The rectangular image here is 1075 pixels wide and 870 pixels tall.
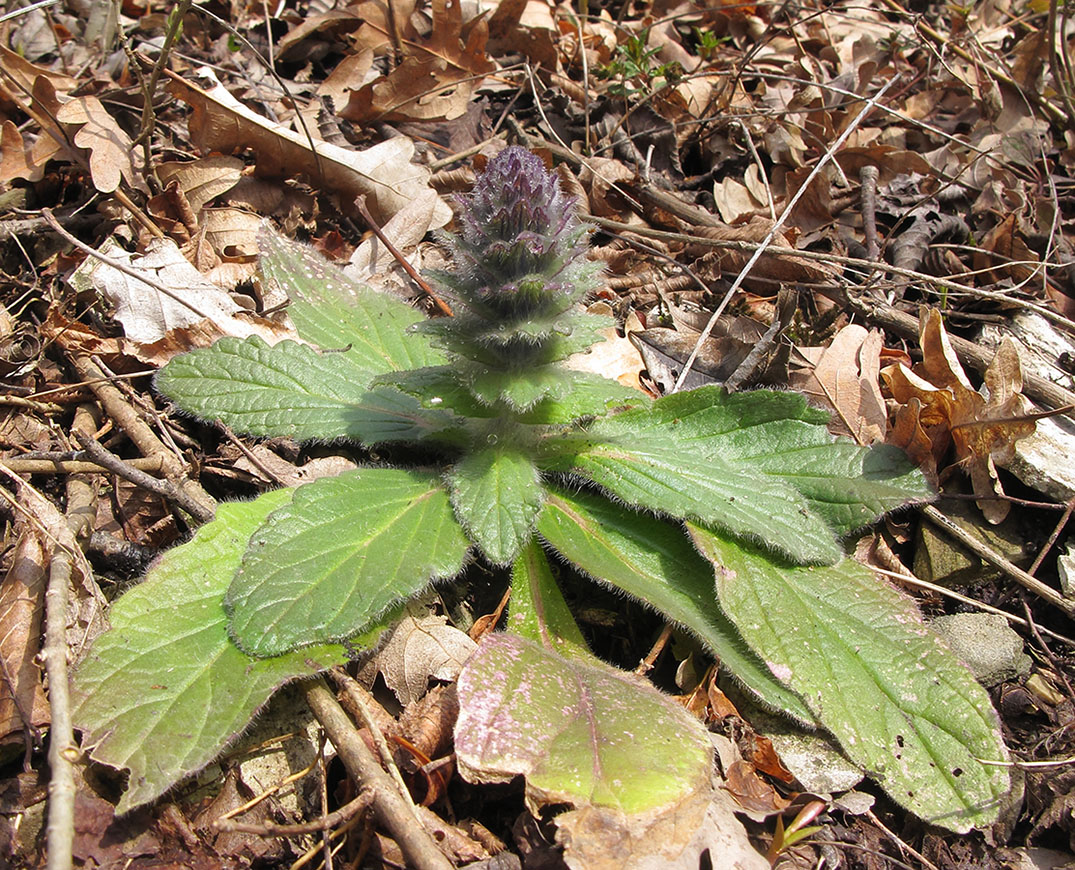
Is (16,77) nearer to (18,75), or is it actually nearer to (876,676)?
(18,75)

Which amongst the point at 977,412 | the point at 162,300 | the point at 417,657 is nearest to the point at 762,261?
the point at 977,412

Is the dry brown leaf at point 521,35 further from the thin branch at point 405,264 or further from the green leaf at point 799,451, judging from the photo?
the green leaf at point 799,451

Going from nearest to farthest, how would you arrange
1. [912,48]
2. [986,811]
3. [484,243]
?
[986,811] → [484,243] → [912,48]

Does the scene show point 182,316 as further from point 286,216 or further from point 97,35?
point 97,35

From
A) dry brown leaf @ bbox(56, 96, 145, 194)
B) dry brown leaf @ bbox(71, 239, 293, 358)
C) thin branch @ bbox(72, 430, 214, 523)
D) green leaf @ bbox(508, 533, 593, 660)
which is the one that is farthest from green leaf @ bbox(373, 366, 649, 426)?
dry brown leaf @ bbox(56, 96, 145, 194)

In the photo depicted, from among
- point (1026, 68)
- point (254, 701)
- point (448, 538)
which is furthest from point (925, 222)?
point (254, 701)
